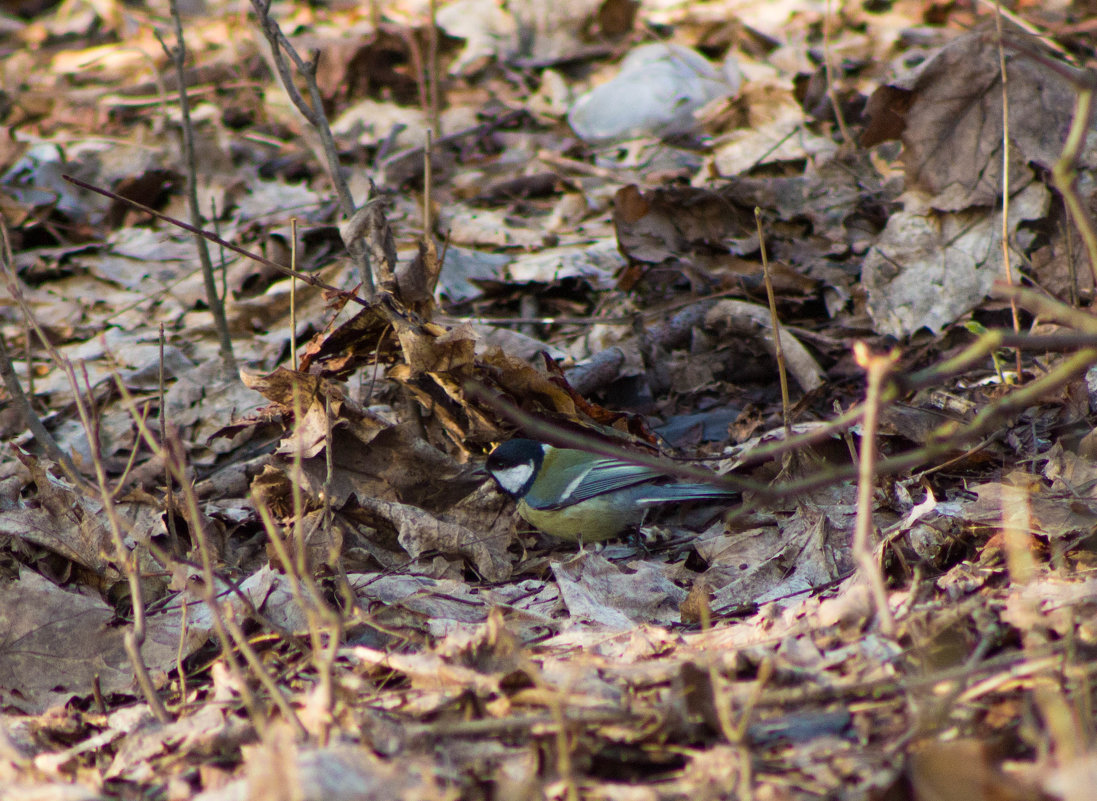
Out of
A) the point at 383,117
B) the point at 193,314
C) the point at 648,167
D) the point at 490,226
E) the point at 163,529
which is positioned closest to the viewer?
the point at 163,529

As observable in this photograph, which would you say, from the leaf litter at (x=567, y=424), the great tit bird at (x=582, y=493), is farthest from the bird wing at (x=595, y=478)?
the leaf litter at (x=567, y=424)

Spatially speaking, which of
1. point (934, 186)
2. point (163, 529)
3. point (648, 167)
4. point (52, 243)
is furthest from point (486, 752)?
point (52, 243)

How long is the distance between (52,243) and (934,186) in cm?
521

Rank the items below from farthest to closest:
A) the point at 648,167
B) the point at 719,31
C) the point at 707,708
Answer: the point at 719,31 → the point at 648,167 → the point at 707,708

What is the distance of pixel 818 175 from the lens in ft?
17.8

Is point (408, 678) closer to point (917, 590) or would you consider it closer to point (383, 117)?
point (917, 590)

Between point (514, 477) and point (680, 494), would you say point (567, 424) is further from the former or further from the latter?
point (680, 494)

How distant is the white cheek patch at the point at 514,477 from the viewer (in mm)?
3830

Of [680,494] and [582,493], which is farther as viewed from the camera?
[582,493]

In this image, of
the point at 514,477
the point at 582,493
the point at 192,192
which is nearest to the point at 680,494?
the point at 582,493

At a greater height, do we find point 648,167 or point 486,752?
point 486,752

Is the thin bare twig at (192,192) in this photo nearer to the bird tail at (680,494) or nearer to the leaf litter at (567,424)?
the leaf litter at (567,424)

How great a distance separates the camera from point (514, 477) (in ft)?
12.9

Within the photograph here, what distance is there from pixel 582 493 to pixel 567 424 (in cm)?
50
